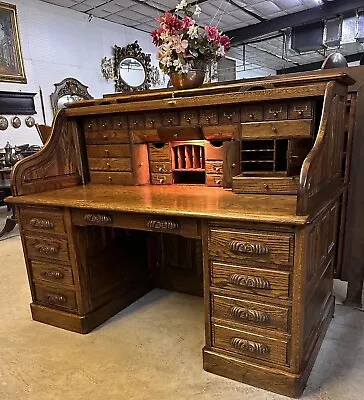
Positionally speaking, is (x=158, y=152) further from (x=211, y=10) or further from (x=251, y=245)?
(x=211, y=10)

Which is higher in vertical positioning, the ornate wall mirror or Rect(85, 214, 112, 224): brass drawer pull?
the ornate wall mirror

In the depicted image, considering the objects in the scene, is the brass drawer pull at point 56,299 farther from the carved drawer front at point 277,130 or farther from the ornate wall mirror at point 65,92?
the ornate wall mirror at point 65,92

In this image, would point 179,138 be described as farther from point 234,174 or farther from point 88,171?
point 88,171

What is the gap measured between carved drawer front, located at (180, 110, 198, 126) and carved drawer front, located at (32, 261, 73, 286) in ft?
3.55

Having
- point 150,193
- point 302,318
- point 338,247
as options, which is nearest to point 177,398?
point 302,318

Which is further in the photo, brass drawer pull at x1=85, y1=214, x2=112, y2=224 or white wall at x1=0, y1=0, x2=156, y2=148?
white wall at x1=0, y1=0, x2=156, y2=148

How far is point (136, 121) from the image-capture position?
2.16m

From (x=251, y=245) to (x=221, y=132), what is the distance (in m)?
0.75

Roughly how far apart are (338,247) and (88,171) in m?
1.76

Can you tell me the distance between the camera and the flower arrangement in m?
1.93

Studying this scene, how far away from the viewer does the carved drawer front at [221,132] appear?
1.91 meters

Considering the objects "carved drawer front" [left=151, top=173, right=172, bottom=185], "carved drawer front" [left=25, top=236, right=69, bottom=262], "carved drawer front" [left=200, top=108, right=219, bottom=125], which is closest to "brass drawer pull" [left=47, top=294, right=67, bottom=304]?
"carved drawer front" [left=25, top=236, right=69, bottom=262]

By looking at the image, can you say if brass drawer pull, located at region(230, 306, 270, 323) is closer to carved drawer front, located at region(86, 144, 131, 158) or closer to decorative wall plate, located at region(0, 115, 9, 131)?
carved drawer front, located at region(86, 144, 131, 158)

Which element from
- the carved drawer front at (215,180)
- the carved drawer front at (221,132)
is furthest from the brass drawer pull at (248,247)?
the carved drawer front at (221,132)
